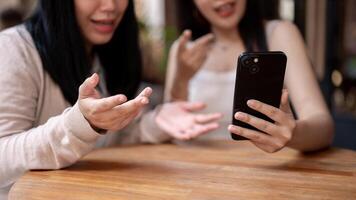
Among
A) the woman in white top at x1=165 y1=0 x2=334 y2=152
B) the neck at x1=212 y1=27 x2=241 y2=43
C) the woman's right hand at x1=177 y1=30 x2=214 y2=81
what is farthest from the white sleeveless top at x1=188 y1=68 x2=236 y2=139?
the woman's right hand at x1=177 y1=30 x2=214 y2=81

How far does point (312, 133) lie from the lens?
100cm

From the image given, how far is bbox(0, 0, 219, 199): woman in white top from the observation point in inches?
32.5

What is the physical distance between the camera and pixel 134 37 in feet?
4.30

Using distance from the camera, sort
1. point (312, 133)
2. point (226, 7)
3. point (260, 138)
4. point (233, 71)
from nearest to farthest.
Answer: point (260, 138) → point (312, 133) → point (226, 7) → point (233, 71)

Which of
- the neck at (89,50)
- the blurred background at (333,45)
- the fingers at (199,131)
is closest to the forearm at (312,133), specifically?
the fingers at (199,131)

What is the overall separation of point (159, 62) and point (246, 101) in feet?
7.89

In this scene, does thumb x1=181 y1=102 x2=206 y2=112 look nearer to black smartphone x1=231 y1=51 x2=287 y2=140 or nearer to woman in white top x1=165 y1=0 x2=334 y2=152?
woman in white top x1=165 y1=0 x2=334 y2=152

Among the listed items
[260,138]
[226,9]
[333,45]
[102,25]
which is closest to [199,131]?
[260,138]

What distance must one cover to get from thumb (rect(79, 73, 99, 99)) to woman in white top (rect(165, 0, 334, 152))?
28 centimetres

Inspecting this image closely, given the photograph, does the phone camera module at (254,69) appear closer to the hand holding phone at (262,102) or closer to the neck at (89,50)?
the hand holding phone at (262,102)

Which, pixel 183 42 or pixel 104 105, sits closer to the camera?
pixel 104 105

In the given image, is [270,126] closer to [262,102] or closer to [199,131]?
[262,102]

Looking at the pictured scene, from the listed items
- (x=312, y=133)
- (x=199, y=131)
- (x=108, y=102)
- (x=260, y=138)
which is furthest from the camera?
(x=199, y=131)

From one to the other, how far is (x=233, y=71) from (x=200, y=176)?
31.0 inches
